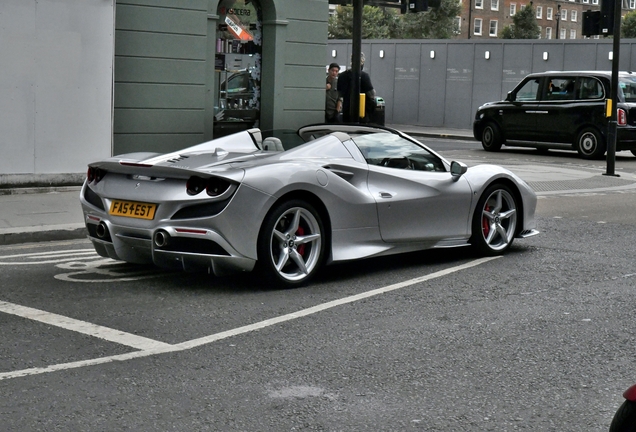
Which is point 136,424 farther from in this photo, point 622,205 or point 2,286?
point 622,205

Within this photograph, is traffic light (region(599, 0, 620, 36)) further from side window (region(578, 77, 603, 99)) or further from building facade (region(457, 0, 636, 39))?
building facade (region(457, 0, 636, 39))

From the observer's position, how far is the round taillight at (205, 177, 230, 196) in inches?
275

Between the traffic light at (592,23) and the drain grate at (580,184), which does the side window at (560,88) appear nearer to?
the traffic light at (592,23)

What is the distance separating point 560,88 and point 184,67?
1086cm

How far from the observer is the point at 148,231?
7117mm

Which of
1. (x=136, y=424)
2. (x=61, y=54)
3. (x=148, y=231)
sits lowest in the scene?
(x=136, y=424)

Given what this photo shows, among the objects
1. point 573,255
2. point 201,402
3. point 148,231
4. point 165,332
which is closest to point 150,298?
point 148,231

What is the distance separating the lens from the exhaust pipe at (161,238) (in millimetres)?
7000

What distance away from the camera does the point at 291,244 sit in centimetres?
734

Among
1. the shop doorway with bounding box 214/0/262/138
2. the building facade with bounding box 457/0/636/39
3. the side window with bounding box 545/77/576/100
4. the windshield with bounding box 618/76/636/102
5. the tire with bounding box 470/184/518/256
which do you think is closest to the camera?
the tire with bounding box 470/184/518/256

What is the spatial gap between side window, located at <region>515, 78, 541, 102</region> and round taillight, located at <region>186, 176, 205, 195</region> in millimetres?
18215

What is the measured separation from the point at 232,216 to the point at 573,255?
3.64 metres

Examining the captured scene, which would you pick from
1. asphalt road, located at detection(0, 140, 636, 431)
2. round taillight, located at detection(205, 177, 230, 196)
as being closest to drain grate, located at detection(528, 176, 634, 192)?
asphalt road, located at detection(0, 140, 636, 431)

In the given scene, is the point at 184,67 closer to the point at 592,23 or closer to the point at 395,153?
the point at 592,23
